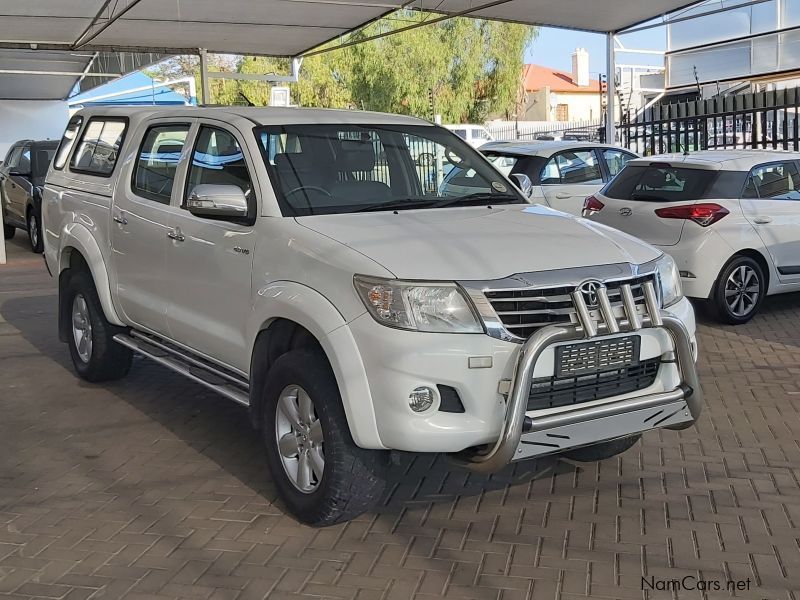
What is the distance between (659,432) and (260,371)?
255 centimetres

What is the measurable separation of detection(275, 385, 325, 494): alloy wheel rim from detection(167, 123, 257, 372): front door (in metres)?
0.50

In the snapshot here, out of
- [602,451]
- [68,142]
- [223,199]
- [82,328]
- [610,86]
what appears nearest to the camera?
[223,199]

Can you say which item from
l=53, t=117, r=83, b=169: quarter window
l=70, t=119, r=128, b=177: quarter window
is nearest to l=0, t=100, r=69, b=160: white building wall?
l=53, t=117, r=83, b=169: quarter window

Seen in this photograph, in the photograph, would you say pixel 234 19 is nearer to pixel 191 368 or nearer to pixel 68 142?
pixel 68 142

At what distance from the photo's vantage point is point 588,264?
166 inches

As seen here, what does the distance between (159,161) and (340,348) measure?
2666mm

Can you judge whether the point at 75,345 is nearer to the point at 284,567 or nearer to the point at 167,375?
the point at 167,375

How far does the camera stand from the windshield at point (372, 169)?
16.5 ft

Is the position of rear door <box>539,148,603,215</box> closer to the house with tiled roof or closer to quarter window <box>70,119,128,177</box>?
quarter window <box>70,119,128,177</box>

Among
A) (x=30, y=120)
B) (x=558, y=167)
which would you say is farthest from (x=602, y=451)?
(x=30, y=120)

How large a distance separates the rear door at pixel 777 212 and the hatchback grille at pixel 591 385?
201 inches

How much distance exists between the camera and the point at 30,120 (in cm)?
3228

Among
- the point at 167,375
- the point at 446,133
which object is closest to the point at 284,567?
the point at 446,133

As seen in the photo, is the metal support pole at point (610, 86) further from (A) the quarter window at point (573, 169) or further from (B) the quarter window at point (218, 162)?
(B) the quarter window at point (218, 162)
